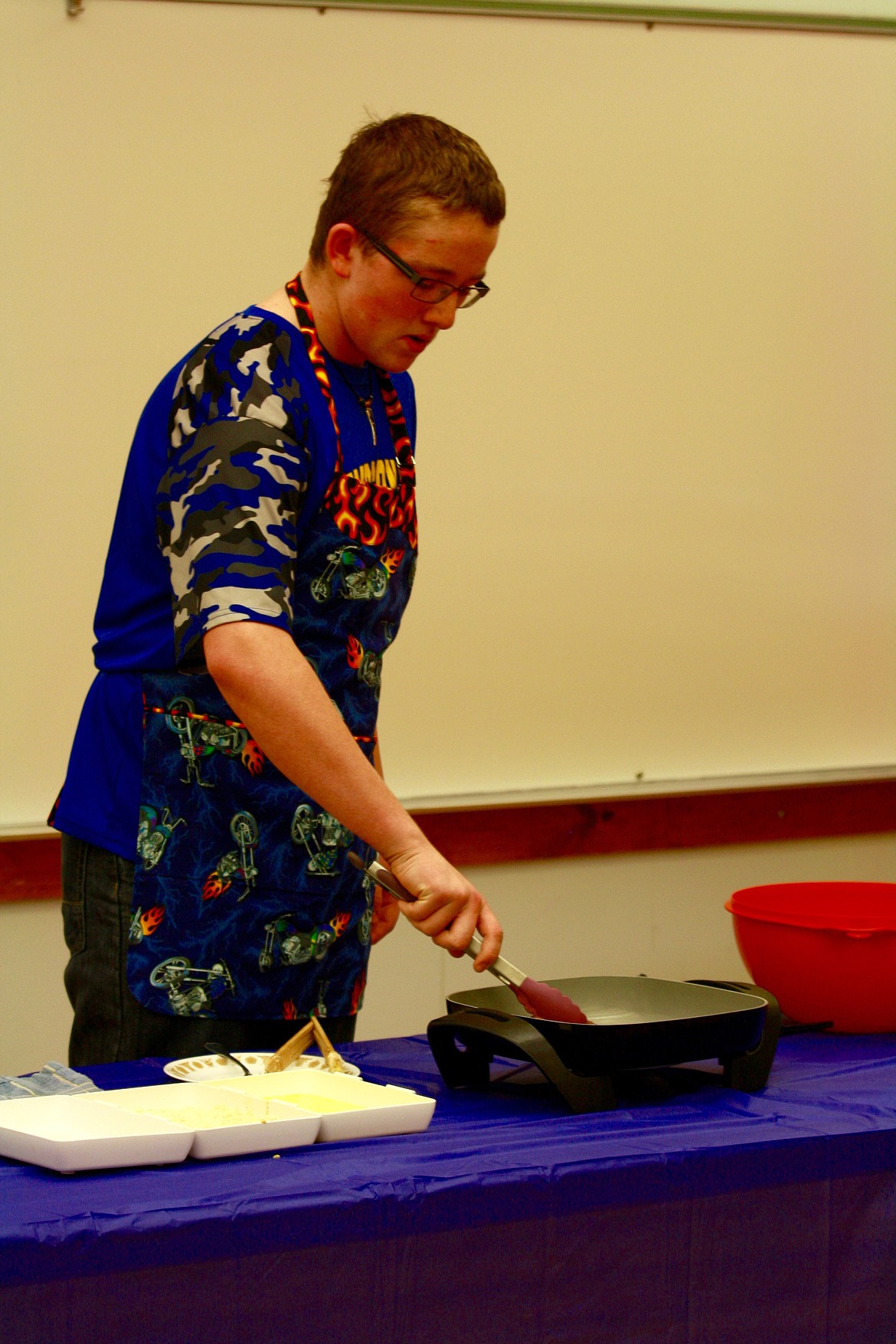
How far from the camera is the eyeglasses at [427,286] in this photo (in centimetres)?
125

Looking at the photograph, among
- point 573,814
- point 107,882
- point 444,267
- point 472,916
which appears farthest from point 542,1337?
point 573,814

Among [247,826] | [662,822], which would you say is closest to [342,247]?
[247,826]

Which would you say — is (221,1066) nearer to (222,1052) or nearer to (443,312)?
(222,1052)

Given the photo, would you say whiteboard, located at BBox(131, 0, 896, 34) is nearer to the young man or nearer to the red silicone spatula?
the young man

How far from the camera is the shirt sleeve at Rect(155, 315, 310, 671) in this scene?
1135 millimetres

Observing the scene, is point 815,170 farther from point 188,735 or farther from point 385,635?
point 188,735

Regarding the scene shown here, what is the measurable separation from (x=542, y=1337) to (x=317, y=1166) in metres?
0.19

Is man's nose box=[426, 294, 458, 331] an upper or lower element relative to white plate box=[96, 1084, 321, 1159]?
upper

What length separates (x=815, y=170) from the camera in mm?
2590

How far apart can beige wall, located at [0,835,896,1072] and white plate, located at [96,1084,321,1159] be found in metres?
1.20

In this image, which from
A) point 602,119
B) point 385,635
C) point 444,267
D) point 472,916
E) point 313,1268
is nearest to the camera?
point 313,1268

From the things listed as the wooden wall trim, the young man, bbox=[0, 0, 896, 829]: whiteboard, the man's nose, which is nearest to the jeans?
the young man

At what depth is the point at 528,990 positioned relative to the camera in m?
1.18

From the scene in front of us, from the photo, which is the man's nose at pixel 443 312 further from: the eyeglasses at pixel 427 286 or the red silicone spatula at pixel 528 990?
the red silicone spatula at pixel 528 990
